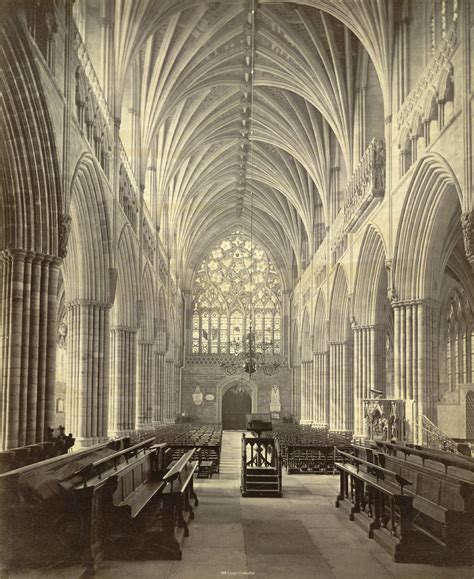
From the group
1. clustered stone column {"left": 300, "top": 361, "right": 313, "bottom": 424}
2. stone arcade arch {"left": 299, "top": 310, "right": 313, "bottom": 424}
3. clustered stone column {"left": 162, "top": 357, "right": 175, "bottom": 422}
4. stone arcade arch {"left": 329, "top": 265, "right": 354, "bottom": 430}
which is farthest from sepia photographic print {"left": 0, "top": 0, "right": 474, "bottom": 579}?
clustered stone column {"left": 162, "top": 357, "right": 175, "bottom": 422}

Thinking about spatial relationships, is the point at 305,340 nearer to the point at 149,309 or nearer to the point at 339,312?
the point at 339,312

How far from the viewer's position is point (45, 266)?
13.6 m

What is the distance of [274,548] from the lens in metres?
8.80

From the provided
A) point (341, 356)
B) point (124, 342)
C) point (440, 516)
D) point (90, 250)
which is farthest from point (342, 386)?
point (440, 516)

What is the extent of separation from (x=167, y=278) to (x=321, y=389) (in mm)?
11094

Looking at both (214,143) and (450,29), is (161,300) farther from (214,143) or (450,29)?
(450,29)

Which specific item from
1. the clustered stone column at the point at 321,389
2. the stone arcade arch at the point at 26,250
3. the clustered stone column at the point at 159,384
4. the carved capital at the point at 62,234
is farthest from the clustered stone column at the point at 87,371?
the clustered stone column at the point at 321,389

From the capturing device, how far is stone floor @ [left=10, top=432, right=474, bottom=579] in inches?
299

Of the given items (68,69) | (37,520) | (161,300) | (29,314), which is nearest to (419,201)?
(68,69)

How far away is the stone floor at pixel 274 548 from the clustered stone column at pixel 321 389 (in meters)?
25.5

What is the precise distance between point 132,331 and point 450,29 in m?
15.7

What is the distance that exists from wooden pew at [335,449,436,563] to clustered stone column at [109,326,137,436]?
14134 millimetres

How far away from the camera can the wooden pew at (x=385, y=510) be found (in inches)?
324

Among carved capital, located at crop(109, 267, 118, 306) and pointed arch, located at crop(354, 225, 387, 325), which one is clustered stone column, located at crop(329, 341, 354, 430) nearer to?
pointed arch, located at crop(354, 225, 387, 325)
